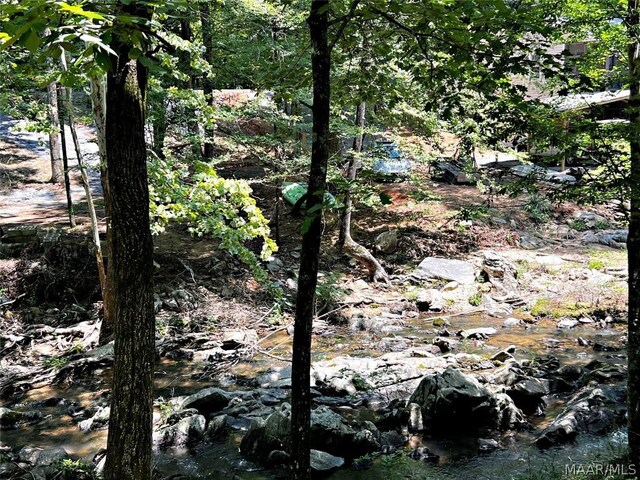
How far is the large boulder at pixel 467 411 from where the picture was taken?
283 inches

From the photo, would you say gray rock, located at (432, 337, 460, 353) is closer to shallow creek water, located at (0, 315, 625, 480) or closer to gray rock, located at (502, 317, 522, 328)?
shallow creek water, located at (0, 315, 625, 480)

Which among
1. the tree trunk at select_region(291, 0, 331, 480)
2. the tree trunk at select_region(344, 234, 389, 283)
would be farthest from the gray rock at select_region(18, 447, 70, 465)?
the tree trunk at select_region(344, 234, 389, 283)

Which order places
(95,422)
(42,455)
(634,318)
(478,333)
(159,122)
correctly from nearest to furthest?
(634,318) → (42,455) → (95,422) → (478,333) → (159,122)

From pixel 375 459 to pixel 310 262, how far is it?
149 inches

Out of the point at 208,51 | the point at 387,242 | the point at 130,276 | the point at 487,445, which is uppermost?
the point at 208,51

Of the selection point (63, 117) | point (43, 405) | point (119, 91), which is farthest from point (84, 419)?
point (63, 117)

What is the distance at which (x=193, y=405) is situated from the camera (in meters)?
8.02

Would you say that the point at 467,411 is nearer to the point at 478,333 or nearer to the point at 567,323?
the point at 478,333

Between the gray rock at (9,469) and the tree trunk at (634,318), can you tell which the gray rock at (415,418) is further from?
the gray rock at (9,469)

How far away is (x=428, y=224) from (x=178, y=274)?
9.46 meters

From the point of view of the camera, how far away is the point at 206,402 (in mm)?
8086

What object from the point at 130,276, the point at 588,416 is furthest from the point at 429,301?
the point at 130,276

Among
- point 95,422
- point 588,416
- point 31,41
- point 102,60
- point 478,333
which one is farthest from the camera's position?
point 478,333

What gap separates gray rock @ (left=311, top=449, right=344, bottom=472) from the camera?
6.12 meters
